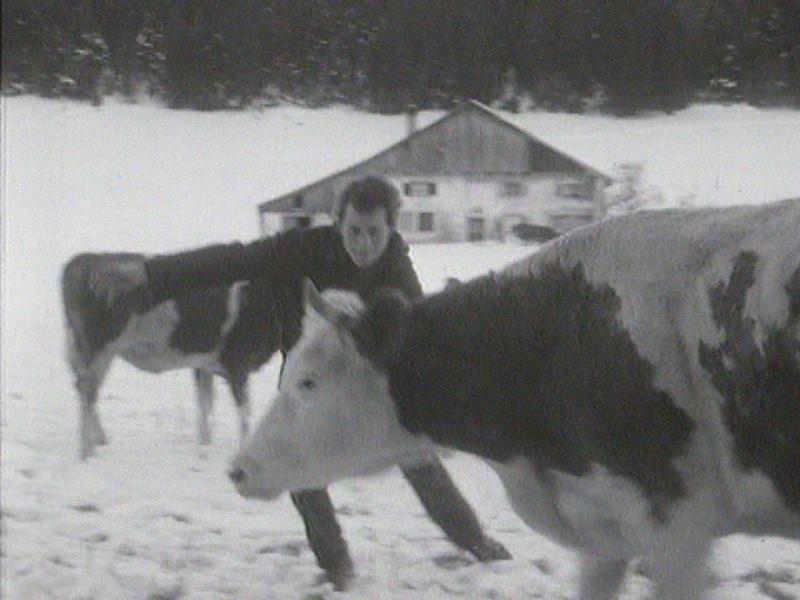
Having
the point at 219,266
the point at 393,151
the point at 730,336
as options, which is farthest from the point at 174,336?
the point at 730,336

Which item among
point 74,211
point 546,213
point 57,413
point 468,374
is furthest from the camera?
point 57,413


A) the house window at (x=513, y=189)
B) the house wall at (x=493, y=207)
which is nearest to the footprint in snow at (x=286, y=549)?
the house wall at (x=493, y=207)

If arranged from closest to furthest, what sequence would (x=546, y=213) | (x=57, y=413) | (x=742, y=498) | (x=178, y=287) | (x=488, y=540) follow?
(x=742, y=498)
(x=178, y=287)
(x=488, y=540)
(x=546, y=213)
(x=57, y=413)

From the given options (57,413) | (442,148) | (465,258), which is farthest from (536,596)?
(57,413)

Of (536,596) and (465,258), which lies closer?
(536,596)

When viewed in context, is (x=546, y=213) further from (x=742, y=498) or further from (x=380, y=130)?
(x=742, y=498)

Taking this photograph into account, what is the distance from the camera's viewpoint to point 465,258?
2602 millimetres

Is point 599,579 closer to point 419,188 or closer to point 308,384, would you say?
point 308,384

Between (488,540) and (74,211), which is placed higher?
(74,211)

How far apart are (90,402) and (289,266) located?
6.03 feet

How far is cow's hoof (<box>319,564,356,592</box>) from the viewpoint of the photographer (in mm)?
2369

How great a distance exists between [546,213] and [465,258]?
0.95 ft

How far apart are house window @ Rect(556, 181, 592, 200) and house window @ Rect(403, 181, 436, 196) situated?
1.13ft

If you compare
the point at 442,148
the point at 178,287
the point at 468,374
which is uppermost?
the point at 442,148
